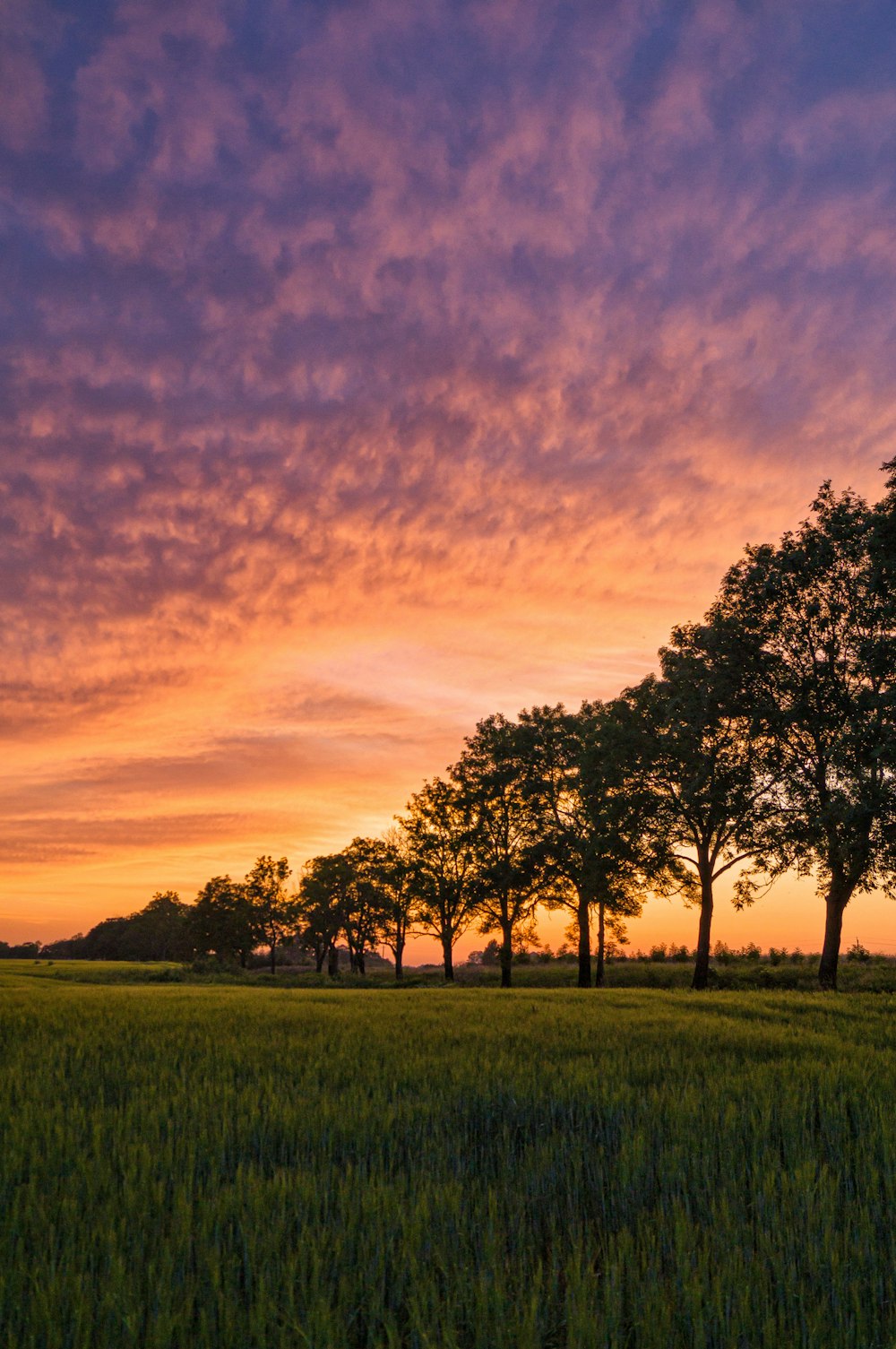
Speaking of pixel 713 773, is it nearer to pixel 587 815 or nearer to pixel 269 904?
pixel 587 815

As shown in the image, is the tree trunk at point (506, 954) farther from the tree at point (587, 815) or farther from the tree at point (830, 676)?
the tree at point (830, 676)

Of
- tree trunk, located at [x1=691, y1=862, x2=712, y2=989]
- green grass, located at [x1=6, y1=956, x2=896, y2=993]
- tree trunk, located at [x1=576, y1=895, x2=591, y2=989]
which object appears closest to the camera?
tree trunk, located at [x1=691, y1=862, x2=712, y2=989]

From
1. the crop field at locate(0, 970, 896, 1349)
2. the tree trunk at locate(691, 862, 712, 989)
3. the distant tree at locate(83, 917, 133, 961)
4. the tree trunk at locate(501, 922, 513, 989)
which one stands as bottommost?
the distant tree at locate(83, 917, 133, 961)

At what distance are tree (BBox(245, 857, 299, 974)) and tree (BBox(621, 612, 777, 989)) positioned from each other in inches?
2891

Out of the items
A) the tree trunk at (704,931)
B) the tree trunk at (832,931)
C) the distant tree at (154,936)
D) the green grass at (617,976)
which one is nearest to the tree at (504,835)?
the green grass at (617,976)

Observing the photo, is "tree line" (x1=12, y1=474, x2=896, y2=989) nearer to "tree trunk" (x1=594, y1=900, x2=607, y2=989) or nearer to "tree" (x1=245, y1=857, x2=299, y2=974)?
"tree trunk" (x1=594, y1=900, x2=607, y2=989)

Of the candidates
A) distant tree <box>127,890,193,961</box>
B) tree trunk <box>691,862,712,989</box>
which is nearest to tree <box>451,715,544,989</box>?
tree trunk <box>691,862,712,989</box>

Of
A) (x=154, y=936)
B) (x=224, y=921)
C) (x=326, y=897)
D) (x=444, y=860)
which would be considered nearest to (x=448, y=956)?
(x=444, y=860)

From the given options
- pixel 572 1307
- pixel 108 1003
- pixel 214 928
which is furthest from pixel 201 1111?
pixel 214 928

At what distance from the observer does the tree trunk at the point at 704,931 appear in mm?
34969

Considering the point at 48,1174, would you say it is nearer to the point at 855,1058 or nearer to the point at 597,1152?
the point at 597,1152

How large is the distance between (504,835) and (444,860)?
714 cm

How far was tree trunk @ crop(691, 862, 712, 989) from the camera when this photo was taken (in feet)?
115

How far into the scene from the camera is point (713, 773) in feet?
109
